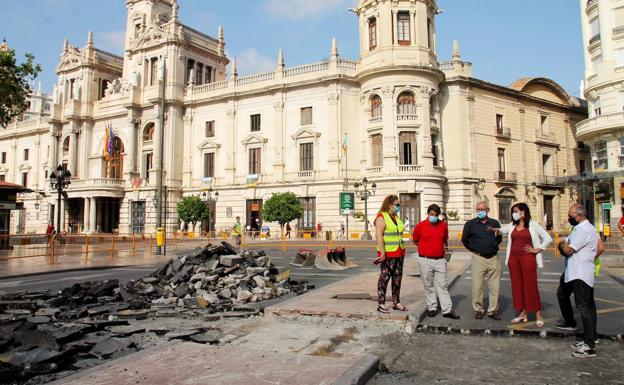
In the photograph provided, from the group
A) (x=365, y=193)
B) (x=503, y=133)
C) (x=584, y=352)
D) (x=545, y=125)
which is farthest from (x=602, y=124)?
(x=584, y=352)

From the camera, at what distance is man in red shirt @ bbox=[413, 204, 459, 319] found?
710 centimetres

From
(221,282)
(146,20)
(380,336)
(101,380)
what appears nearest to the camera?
(101,380)

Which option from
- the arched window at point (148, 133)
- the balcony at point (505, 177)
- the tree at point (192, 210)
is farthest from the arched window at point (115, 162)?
the balcony at point (505, 177)

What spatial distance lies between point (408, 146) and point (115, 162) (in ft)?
98.4

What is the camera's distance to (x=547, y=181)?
4094cm

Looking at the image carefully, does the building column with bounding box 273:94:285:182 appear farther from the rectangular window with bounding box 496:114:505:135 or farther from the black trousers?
the black trousers

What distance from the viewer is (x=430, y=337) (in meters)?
6.25

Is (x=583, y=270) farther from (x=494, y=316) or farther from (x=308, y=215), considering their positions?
(x=308, y=215)

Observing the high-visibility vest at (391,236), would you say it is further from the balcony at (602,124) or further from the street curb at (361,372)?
the balcony at (602,124)

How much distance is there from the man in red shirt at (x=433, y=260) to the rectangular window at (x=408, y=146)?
2737 cm

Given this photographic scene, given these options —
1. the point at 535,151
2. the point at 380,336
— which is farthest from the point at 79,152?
the point at 380,336

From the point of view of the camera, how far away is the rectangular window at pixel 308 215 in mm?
36906

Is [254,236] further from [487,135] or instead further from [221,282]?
[221,282]

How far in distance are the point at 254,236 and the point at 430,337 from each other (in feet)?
103
